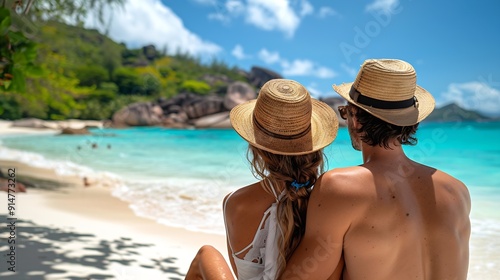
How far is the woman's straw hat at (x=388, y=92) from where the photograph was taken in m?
1.53

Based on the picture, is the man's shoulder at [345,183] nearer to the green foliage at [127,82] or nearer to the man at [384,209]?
the man at [384,209]

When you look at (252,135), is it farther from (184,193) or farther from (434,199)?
(184,193)

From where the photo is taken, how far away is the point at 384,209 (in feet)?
4.68

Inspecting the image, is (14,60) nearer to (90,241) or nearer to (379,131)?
Result: (379,131)

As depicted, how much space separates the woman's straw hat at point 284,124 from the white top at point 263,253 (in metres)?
0.20

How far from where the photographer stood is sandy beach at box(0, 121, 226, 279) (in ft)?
10.8

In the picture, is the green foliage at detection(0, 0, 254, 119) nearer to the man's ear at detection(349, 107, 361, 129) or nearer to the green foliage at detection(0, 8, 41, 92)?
the green foliage at detection(0, 8, 41, 92)

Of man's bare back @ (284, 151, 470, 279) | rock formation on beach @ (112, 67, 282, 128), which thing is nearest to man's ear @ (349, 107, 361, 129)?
man's bare back @ (284, 151, 470, 279)

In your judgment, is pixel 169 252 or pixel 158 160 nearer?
pixel 169 252

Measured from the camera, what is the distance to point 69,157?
47.4ft

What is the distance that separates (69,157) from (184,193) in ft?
26.1

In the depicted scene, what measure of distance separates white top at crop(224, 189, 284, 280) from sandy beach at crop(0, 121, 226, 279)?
183 centimetres

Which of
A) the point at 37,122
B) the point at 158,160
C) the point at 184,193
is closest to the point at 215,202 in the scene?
the point at 184,193

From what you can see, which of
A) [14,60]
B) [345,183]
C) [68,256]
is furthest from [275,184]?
[68,256]
